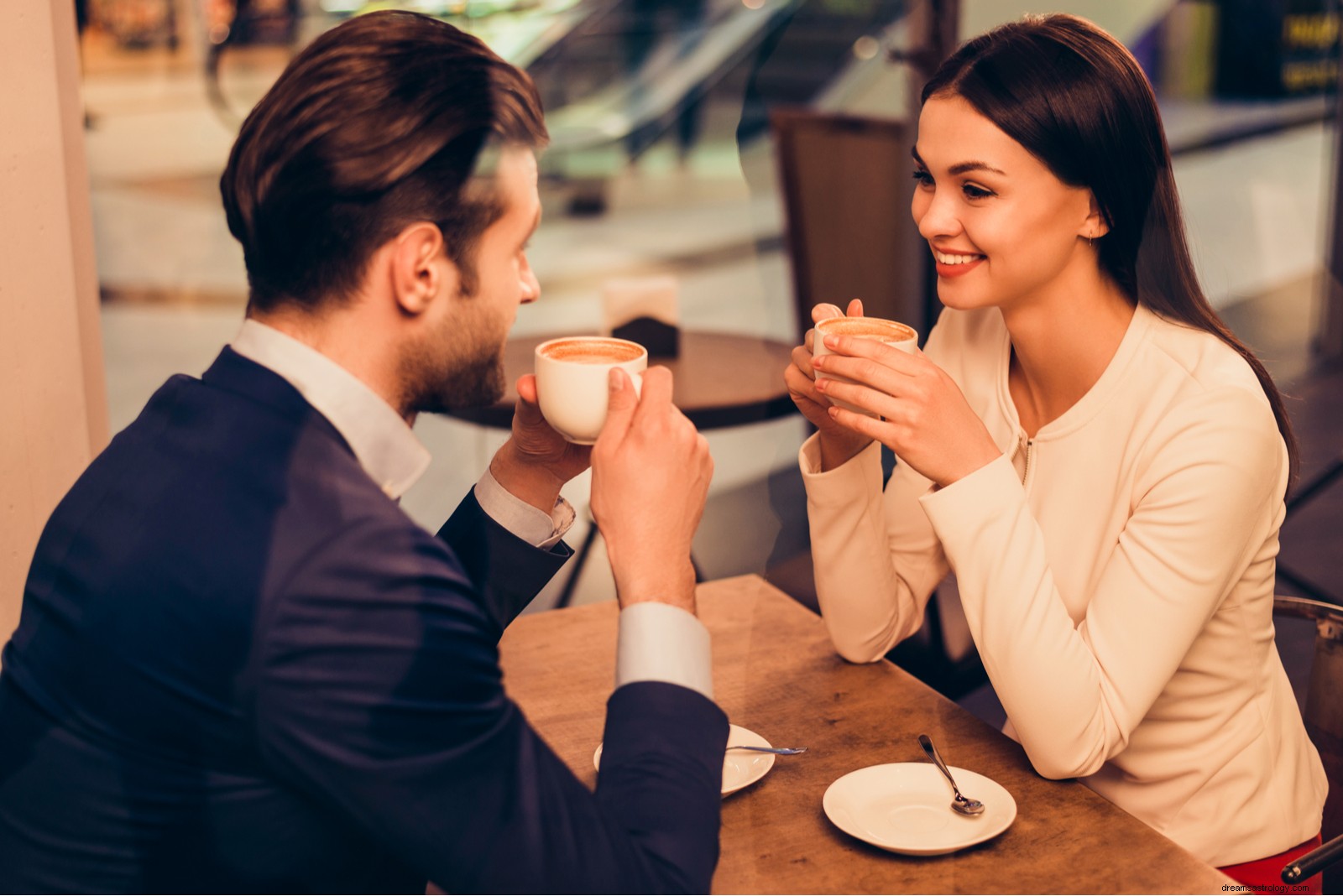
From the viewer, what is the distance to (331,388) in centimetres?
102

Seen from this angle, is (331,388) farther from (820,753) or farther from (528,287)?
(820,753)

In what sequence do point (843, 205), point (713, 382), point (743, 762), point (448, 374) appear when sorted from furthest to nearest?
1. point (843, 205)
2. point (713, 382)
3. point (743, 762)
4. point (448, 374)

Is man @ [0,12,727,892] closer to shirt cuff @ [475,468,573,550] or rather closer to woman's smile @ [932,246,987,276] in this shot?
shirt cuff @ [475,468,573,550]

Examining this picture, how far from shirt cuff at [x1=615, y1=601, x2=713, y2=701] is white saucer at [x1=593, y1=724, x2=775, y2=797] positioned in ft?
0.62

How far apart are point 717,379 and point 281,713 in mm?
2034

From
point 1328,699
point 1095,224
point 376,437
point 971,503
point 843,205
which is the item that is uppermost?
point 1095,224

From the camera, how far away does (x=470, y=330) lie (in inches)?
Result: 42.5

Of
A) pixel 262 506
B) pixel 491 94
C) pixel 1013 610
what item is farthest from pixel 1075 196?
pixel 262 506

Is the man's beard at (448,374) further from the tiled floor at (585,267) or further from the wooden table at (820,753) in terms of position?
the tiled floor at (585,267)

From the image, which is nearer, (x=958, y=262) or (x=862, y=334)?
(x=862, y=334)

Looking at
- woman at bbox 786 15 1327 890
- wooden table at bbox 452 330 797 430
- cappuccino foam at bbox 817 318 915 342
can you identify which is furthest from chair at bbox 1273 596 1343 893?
wooden table at bbox 452 330 797 430

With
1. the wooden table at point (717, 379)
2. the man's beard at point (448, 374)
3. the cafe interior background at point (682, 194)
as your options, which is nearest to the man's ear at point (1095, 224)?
the cafe interior background at point (682, 194)

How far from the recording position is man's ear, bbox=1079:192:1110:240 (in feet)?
4.79

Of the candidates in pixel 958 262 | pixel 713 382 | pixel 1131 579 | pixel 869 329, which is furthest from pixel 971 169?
pixel 713 382
